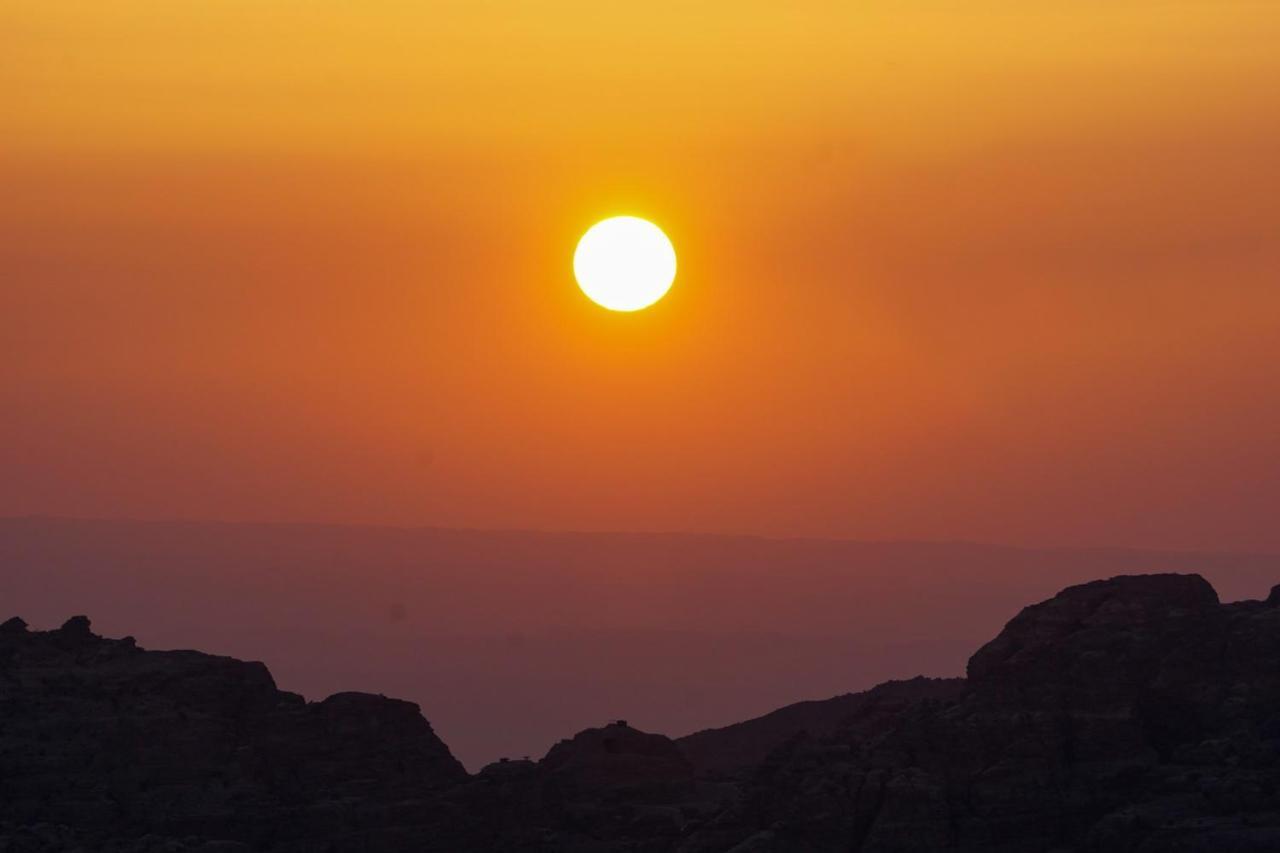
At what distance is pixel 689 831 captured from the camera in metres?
126

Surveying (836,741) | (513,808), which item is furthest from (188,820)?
(836,741)

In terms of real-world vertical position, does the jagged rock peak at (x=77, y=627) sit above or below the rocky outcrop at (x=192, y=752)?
above

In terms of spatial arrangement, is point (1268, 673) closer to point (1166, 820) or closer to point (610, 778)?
point (1166, 820)

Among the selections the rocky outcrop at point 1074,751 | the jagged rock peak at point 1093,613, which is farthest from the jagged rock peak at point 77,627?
the jagged rock peak at point 1093,613

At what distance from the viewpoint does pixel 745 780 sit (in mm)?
137500

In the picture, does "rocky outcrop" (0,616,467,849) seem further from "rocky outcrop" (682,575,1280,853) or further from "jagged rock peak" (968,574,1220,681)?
"jagged rock peak" (968,574,1220,681)

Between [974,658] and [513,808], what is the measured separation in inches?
957

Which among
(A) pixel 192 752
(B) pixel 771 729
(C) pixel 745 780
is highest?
(B) pixel 771 729

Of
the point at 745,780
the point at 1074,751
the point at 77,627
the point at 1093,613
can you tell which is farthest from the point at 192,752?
the point at 1093,613

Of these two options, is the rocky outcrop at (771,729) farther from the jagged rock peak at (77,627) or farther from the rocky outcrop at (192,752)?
the jagged rock peak at (77,627)

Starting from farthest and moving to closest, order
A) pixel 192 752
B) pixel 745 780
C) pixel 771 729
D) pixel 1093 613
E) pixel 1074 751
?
pixel 771 729 < pixel 745 780 < pixel 1093 613 < pixel 192 752 < pixel 1074 751

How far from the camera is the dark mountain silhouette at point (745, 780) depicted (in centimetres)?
11906

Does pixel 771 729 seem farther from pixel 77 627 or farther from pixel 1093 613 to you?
pixel 77 627

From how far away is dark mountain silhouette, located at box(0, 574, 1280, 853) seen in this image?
119 metres
